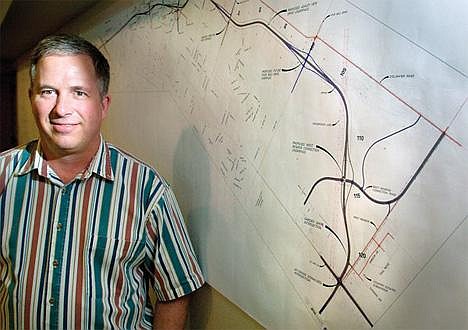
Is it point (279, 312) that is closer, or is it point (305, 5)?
point (305, 5)

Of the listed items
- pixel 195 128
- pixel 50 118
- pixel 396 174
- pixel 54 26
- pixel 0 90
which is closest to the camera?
pixel 396 174

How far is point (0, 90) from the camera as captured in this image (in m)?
3.18

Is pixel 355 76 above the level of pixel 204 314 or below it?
above

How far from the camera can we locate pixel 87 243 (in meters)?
1.34

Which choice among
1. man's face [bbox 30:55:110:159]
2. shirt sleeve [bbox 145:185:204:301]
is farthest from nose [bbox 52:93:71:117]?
shirt sleeve [bbox 145:185:204:301]

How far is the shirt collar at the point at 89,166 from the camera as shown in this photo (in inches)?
53.6

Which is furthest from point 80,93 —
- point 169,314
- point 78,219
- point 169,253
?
point 169,314

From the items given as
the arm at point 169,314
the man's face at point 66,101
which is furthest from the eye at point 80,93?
the arm at point 169,314

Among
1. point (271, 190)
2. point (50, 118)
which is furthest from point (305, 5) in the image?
point (50, 118)

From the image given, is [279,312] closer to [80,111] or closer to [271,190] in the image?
[271,190]

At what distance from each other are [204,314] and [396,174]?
0.83 metres

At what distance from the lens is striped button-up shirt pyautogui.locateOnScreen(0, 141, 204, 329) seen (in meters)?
1.33

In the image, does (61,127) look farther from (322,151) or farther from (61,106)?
(322,151)

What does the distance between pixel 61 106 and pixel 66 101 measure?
0.06ft
